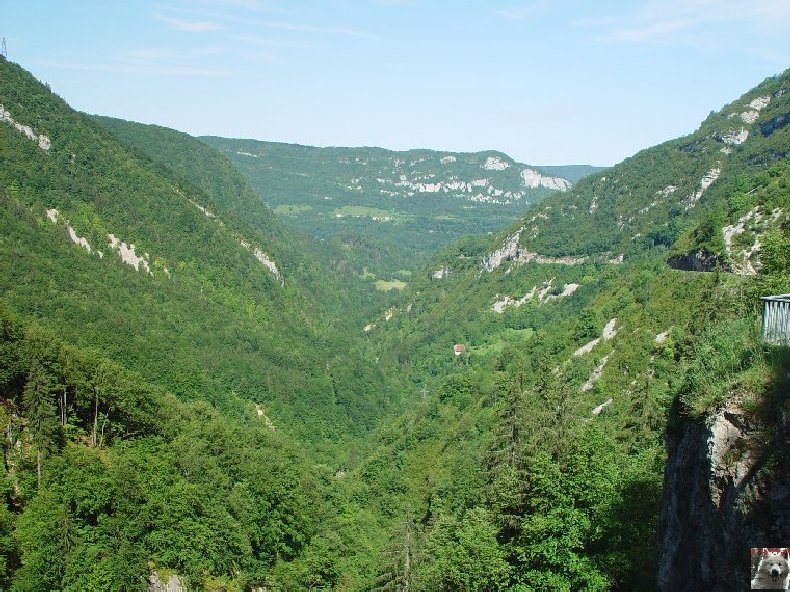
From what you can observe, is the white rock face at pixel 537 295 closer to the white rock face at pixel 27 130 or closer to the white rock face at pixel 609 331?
the white rock face at pixel 609 331

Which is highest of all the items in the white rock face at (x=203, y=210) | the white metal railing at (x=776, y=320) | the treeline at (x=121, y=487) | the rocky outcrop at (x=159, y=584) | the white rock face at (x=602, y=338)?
the white rock face at (x=203, y=210)

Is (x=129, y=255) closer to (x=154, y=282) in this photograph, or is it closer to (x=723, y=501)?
(x=154, y=282)

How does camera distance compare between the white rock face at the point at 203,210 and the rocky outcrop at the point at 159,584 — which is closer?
the rocky outcrop at the point at 159,584

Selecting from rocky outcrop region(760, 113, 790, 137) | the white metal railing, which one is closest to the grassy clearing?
rocky outcrop region(760, 113, 790, 137)

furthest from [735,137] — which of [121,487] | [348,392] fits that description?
[121,487]

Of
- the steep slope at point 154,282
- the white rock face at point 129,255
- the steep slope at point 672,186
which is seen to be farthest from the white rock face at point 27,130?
the steep slope at point 672,186

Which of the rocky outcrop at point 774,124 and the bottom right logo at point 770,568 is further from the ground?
the rocky outcrop at point 774,124

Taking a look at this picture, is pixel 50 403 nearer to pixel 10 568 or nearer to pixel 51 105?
pixel 10 568

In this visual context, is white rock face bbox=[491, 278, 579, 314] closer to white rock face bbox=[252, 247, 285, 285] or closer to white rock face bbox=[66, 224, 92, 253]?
white rock face bbox=[252, 247, 285, 285]
